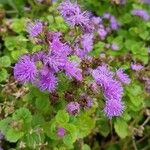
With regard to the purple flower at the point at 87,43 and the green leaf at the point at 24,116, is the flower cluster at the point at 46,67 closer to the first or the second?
the green leaf at the point at 24,116

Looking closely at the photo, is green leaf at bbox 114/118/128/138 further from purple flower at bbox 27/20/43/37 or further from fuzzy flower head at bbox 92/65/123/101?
purple flower at bbox 27/20/43/37

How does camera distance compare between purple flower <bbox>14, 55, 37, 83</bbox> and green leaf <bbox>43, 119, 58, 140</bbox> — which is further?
green leaf <bbox>43, 119, 58, 140</bbox>

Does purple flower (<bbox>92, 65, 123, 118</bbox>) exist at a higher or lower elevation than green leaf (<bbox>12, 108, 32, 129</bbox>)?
higher

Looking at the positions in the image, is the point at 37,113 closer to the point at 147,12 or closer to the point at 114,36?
the point at 114,36

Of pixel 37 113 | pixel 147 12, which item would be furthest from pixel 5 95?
pixel 147 12

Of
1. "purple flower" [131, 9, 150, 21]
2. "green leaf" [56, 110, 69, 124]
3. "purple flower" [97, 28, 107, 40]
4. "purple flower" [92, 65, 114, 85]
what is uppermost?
"purple flower" [92, 65, 114, 85]

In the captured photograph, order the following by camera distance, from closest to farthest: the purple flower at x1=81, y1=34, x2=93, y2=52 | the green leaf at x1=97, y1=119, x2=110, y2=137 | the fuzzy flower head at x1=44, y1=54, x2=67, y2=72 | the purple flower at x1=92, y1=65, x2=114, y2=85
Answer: the fuzzy flower head at x1=44, y1=54, x2=67, y2=72
the purple flower at x1=92, y1=65, x2=114, y2=85
the purple flower at x1=81, y1=34, x2=93, y2=52
the green leaf at x1=97, y1=119, x2=110, y2=137

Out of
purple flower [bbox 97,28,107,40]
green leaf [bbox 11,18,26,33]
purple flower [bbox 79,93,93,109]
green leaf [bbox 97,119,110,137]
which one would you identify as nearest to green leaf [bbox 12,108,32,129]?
purple flower [bbox 79,93,93,109]

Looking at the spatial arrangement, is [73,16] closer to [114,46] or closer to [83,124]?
[83,124]

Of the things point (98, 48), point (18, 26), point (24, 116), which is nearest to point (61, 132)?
point (24, 116)
